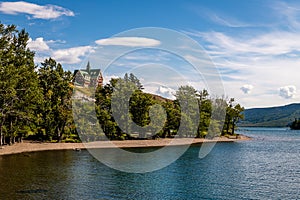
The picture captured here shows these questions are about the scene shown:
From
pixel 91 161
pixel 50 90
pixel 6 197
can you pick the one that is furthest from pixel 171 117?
pixel 6 197

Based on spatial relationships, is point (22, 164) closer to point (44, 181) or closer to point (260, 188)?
point (44, 181)

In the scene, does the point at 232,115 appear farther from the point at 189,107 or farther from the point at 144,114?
the point at 144,114

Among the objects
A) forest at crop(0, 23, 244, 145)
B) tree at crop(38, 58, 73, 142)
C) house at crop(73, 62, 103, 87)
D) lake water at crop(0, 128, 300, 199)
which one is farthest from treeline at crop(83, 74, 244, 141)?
lake water at crop(0, 128, 300, 199)

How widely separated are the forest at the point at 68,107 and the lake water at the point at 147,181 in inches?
721

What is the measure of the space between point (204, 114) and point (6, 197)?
104613 millimetres

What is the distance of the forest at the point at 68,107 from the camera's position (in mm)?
73438

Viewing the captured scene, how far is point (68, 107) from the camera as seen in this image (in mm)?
93875

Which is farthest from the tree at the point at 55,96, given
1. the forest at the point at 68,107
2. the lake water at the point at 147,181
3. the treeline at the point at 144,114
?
the lake water at the point at 147,181

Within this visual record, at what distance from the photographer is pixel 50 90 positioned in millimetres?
91312

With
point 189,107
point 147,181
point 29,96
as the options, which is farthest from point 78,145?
point 189,107

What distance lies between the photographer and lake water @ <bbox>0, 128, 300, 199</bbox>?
1449 inches

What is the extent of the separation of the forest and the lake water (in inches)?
721

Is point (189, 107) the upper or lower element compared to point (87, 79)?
lower

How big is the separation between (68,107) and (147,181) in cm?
5531
